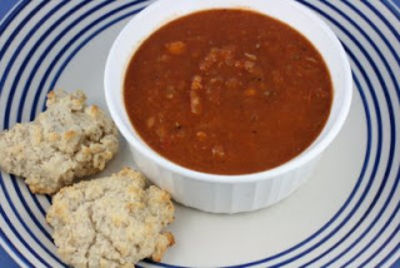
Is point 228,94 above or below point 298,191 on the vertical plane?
above

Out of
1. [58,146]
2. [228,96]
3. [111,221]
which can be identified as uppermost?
[228,96]

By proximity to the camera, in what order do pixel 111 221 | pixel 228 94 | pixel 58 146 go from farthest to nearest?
pixel 58 146
pixel 228 94
pixel 111 221

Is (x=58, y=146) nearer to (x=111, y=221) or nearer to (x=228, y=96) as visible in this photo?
(x=111, y=221)

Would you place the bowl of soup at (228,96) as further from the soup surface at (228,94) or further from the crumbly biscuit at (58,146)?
the crumbly biscuit at (58,146)

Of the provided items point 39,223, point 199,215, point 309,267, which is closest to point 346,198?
point 309,267

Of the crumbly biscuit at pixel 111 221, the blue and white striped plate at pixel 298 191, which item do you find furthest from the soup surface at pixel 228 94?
the blue and white striped plate at pixel 298 191

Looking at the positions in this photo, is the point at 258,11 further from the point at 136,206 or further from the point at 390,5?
the point at 136,206

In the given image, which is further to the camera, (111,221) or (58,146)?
(58,146)

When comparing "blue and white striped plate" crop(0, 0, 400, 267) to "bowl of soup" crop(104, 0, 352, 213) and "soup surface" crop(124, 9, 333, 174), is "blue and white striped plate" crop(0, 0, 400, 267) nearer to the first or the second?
"bowl of soup" crop(104, 0, 352, 213)

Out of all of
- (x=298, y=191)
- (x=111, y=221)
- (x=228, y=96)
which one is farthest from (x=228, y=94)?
(x=111, y=221)
